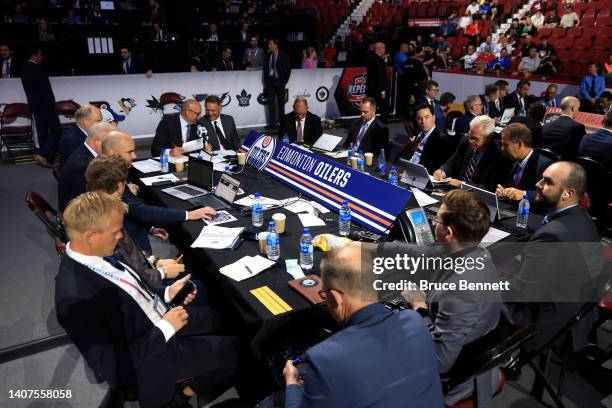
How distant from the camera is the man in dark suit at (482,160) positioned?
13.2ft

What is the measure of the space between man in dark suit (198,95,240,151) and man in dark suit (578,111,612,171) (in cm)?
388

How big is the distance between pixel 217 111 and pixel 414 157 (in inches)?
91.9

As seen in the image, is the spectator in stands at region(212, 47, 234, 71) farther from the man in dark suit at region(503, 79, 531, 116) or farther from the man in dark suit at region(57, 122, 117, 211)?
the man in dark suit at region(57, 122, 117, 211)

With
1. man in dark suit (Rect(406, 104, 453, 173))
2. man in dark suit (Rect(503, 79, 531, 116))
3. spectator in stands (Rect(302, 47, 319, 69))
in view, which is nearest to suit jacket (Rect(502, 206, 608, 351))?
man in dark suit (Rect(406, 104, 453, 173))

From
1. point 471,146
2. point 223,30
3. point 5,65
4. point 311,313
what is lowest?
point 311,313

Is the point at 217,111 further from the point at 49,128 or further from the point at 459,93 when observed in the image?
the point at 459,93

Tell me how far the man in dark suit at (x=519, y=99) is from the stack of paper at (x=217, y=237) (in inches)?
251

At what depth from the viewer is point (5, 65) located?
28.1 feet

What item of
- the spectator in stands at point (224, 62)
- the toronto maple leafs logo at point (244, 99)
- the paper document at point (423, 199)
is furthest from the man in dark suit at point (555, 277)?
the spectator in stands at point (224, 62)

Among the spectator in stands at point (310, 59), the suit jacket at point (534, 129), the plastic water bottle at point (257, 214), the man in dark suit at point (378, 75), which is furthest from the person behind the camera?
the spectator in stands at point (310, 59)

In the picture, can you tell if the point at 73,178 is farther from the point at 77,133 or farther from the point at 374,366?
the point at 374,366

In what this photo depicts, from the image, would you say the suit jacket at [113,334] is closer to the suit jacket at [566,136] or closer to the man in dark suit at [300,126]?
the man in dark suit at [300,126]

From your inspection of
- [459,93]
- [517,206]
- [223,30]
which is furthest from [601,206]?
[223,30]

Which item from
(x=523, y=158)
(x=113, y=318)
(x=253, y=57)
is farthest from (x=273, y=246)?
(x=253, y=57)
